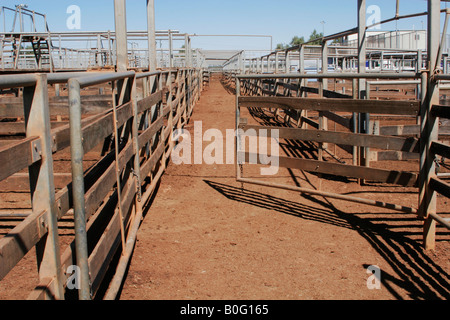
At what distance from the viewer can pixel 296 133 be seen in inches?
234

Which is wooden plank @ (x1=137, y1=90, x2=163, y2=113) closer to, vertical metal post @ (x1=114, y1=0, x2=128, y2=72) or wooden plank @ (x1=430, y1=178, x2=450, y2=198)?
vertical metal post @ (x1=114, y1=0, x2=128, y2=72)

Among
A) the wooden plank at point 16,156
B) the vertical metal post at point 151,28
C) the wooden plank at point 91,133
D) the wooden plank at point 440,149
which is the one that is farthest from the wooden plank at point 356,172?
the wooden plank at point 16,156

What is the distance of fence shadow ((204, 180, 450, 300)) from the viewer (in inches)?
145

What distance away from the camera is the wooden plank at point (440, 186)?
4.11 meters

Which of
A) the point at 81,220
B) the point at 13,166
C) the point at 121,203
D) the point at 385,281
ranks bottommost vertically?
the point at 385,281

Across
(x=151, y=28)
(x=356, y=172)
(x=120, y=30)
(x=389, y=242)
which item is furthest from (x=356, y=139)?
(x=151, y=28)

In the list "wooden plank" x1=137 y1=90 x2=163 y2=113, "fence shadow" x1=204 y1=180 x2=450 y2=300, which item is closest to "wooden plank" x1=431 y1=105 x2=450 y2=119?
"fence shadow" x1=204 y1=180 x2=450 y2=300

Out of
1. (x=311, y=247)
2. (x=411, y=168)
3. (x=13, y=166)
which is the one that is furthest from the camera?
(x=411, y=168)

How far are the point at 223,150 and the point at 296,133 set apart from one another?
3.46 m

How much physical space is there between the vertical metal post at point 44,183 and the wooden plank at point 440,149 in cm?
332

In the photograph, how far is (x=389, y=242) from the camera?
4648 mm

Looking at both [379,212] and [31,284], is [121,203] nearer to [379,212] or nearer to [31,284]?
[31,284]

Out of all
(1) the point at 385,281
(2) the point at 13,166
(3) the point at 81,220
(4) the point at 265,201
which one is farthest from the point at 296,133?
(2) the point at 13,166

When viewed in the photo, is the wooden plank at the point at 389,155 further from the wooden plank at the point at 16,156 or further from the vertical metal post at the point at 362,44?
the wooden plank at the point at 16,156
